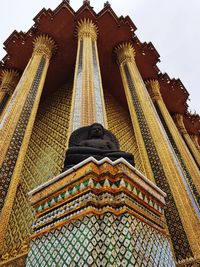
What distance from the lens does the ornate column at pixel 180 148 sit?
4137 mm

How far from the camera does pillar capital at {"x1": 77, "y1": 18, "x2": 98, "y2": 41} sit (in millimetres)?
4941

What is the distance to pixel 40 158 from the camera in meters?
4.22

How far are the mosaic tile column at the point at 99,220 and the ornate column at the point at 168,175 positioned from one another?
1.73m

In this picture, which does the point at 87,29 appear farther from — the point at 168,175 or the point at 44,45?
the point at 168,175

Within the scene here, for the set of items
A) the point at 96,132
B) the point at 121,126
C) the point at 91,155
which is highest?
the point at 121,126

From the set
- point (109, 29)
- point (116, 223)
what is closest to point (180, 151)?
point (109, 29)

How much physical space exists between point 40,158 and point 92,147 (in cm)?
285

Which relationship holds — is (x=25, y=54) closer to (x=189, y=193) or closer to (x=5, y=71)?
(x=5, y=71)

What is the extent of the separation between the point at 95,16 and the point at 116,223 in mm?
5095

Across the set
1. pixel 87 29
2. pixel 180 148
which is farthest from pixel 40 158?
pixel 87 29

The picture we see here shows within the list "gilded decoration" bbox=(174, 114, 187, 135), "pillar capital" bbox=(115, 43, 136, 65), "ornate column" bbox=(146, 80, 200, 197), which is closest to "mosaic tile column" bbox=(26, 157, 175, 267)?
"ornate column" bbox=(146, 80, 200, 197)

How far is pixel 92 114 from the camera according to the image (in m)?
3.07

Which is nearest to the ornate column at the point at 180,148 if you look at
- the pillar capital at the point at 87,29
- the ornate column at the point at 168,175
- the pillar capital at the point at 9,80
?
the ornate column at the point at 168,175

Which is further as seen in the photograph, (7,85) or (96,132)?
(7,85)
